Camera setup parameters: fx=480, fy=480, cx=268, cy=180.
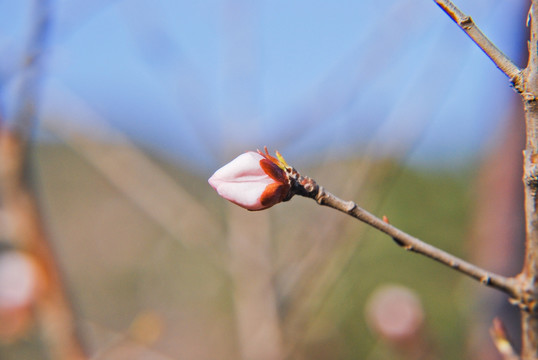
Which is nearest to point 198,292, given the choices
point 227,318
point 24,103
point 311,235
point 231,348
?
point 227,318

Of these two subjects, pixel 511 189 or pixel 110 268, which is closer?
pixel 511 189

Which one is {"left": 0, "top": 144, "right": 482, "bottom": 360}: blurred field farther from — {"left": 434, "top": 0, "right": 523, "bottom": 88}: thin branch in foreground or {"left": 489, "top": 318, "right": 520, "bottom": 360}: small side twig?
{"left": 434, "top": 0, "right": 523, "bottom": 88}: thin branch in foreground

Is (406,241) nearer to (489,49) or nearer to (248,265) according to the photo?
(489,49)

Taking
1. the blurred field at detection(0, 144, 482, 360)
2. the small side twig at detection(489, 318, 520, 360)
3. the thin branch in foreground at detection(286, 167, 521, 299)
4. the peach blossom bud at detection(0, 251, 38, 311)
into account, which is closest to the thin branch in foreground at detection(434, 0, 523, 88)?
the thin branch in foreground at detection(286, 167, 521, 299)

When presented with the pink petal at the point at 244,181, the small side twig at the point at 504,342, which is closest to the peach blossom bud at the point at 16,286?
the pink petal at the point at 244,181

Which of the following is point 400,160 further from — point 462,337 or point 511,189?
point 462,337

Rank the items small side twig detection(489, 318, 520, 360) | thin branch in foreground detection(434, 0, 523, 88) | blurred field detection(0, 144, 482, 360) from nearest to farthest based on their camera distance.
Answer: thin branch in foreground detection(434, 0, 523, 88), small side twig detection(489, 318, 520, 360), blurred field detection(0, 144, 482, 360)
